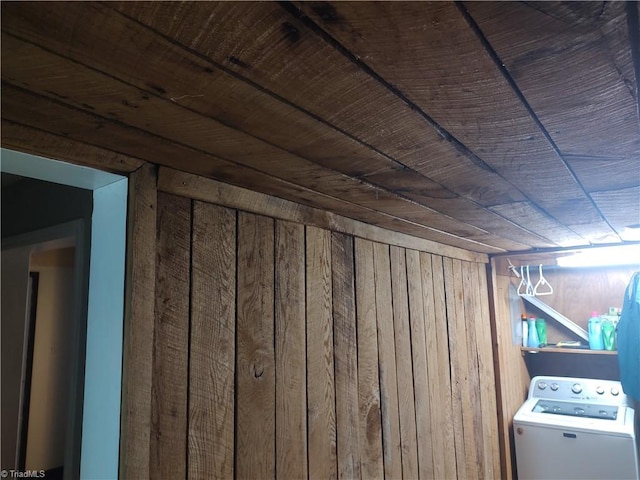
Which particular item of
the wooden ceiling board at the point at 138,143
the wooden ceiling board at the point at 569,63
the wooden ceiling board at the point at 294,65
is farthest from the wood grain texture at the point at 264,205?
the wooden ceiling board at the point at 569,63

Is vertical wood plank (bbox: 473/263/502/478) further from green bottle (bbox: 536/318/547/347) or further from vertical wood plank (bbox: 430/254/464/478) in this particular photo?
green bottle (bbox: 536/318/547/347)

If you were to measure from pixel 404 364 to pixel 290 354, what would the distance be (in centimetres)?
79

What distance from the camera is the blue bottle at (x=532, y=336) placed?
3293mm

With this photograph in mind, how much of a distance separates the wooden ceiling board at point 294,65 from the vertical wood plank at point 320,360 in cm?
71

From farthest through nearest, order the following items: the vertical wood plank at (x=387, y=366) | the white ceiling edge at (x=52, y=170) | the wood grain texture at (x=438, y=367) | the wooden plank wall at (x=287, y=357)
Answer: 1. the wood grain texture at (x=438, y=367)
2. the vertical wood plank at (x=387, y=366)
3. the wooden plank wall at (x=287, y=357)
4. the white ceiling edge at (x=52, y=170)

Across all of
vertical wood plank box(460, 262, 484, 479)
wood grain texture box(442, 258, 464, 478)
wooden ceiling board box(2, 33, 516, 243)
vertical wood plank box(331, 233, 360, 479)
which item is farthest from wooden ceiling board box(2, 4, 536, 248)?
vertical wood plank box(460, 262, 484, 479)

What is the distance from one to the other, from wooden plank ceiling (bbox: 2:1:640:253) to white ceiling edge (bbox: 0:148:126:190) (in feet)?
0.11

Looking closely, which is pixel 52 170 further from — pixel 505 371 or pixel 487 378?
pixel 505 371

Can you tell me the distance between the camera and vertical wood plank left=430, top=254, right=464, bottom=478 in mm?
2248

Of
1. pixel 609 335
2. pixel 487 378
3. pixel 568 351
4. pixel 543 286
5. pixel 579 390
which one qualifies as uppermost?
pixel 543 286

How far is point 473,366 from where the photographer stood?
2.64 m

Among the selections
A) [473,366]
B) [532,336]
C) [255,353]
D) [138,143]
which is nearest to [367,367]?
[255,353]

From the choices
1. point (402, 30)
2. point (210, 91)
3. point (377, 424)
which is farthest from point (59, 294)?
point (402, 30)

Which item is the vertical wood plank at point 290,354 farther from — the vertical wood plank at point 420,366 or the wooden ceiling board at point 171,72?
the vertical wood plank at point 420,366
